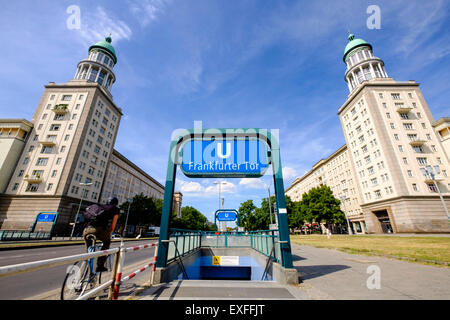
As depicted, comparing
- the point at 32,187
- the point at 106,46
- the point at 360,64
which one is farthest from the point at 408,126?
the point at 106,46

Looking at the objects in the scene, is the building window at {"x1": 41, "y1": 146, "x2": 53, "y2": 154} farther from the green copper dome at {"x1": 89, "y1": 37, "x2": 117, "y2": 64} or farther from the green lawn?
the green lawn

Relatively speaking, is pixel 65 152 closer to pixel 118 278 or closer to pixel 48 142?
pixel 48 142

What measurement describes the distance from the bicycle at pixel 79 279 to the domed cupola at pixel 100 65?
179 feet

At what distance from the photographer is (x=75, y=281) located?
327 cm

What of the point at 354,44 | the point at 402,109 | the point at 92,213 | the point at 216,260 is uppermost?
the point at 354,44

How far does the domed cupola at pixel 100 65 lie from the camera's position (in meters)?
46.6

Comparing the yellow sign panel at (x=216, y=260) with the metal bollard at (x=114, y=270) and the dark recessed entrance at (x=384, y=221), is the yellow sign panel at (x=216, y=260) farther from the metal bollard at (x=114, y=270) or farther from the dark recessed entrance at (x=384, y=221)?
the dark recessed entrance at (x=384, y=221)

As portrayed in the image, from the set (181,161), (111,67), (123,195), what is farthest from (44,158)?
(181,161)

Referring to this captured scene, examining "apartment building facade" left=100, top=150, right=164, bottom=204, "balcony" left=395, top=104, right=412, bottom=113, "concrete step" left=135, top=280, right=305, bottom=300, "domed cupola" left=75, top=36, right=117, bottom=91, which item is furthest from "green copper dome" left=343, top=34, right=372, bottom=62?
"apartment building facade" left=100, top=150, right=164, bottom=204

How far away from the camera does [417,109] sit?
39.0 m

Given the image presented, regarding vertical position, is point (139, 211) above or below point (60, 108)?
below

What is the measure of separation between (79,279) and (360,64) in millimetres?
62936

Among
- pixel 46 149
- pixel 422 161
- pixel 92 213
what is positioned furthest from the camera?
pixel 46 149
